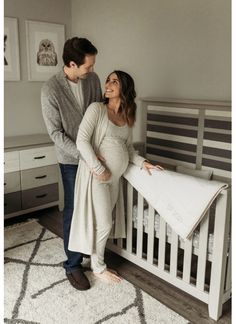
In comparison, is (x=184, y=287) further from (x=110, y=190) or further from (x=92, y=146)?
(x=92, y=146)

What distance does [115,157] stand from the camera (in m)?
2.03

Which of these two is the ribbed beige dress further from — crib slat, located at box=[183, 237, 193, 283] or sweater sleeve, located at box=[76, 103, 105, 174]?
crib slat, located at box=[183, 237, 193, 283]

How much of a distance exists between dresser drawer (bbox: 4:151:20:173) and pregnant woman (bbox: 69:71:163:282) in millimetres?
1095

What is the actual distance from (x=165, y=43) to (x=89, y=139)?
131 cm

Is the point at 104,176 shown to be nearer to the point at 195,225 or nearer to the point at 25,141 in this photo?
the point at 195,225

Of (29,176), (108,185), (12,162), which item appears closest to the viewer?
(108,185)

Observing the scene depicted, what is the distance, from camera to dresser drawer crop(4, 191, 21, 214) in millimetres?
2988

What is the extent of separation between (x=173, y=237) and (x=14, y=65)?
227 cm

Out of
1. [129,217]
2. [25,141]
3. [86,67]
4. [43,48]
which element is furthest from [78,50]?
[43,48]

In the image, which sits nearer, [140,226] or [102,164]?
[102,164]

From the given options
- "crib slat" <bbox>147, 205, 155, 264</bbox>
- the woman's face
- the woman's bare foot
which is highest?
the woman's face

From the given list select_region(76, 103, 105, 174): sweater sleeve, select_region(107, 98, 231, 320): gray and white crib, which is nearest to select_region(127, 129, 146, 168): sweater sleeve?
select_region(107, 98, 231, 320): gray and white crib
